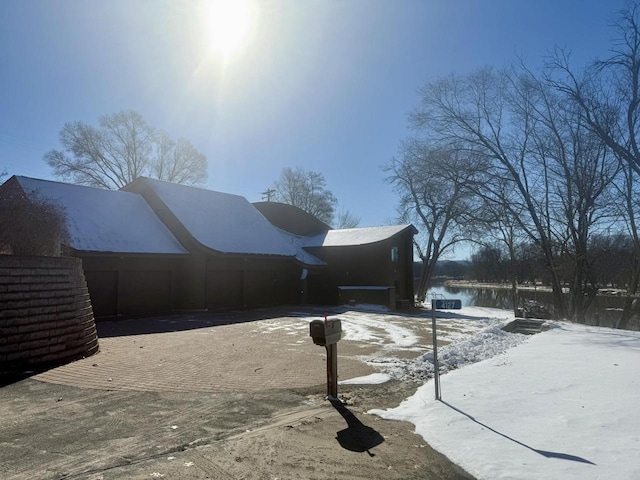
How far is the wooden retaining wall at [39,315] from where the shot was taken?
7207 millimetres

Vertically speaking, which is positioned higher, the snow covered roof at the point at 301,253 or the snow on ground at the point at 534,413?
the snow covered roof at the point at 301,253

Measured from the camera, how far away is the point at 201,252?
20.3 meters

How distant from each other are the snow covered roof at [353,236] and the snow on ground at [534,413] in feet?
61.8

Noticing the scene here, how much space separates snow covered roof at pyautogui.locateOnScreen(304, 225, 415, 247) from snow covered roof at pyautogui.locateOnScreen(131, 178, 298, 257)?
10.2 ft

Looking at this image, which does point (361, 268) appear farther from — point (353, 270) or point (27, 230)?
point (27, 230)

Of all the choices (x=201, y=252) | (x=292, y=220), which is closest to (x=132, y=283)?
(x=201, y=252)

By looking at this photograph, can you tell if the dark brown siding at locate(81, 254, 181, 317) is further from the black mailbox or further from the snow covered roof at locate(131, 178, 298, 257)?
the black mailbox

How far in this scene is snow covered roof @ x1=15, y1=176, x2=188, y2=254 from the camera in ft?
57.0

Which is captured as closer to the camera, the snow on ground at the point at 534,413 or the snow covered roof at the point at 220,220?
the snow on ground at the point at 534,413

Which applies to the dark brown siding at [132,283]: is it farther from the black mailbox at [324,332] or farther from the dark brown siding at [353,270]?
the black mailbox at [324,332]

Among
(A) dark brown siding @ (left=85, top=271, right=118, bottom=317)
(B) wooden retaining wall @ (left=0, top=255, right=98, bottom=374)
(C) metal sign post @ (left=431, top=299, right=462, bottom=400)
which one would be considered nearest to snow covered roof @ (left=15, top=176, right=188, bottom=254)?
(A) dark brown siding @ (left=85, top=271, right=118, bottom=317)

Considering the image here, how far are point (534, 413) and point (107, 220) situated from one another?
724 inches

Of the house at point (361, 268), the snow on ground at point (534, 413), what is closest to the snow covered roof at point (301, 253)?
the house at point (361, 268)

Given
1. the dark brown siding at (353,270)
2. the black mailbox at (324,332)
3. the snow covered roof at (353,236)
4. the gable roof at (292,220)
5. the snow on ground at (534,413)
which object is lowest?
the snow on ground at (534,413)
